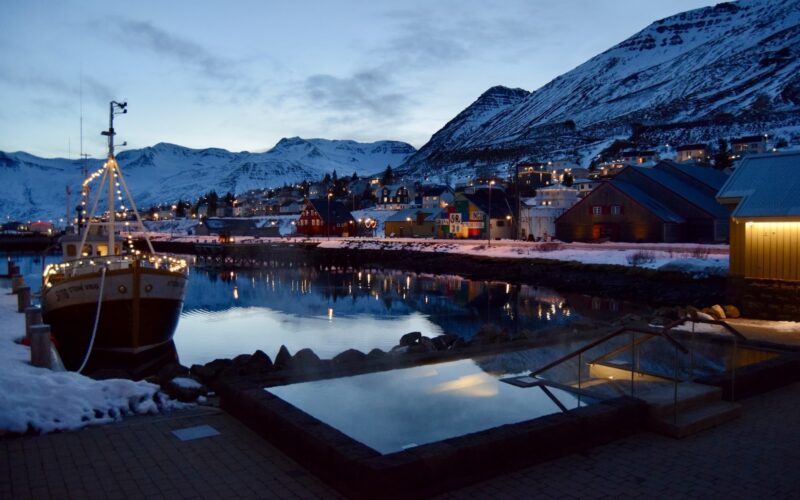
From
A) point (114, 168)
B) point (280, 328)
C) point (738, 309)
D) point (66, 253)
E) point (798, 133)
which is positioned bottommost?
point (280, 328)

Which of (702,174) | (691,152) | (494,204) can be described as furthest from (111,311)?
(691,152)

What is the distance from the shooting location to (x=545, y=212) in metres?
71.2

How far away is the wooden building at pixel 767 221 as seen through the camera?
18.3 meters

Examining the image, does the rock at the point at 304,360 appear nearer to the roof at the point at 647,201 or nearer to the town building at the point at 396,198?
the roof at the point at 647,201

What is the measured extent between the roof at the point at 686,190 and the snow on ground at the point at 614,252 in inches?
352

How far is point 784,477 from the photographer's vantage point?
615cm

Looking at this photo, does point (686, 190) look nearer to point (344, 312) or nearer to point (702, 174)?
point (702, 174)

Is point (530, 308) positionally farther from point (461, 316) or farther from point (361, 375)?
point (361, 375)

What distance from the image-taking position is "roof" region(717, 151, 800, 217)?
18516 mm

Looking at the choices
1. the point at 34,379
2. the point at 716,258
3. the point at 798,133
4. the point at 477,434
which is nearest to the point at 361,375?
the point at 477,434

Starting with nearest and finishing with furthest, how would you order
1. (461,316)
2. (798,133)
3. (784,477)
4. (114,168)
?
(784,477), (114,168), (461,316), (798,133)

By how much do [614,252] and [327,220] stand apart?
210 ft

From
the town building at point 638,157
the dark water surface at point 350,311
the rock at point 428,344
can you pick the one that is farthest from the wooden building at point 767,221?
the town building at point 638,157

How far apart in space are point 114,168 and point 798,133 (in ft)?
509
